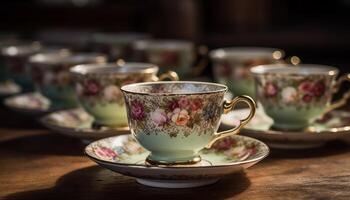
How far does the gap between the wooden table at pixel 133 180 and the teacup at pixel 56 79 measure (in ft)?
0.99

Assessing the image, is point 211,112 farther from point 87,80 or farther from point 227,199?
point 87,80

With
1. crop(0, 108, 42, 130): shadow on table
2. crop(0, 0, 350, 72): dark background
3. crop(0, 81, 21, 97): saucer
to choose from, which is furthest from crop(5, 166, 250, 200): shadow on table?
crop(0, 0, 350, 72): dark background

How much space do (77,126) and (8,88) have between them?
63cm

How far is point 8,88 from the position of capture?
6.17 ft

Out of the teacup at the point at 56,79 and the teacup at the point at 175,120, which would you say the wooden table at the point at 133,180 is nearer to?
the teacup at the point at 175,120

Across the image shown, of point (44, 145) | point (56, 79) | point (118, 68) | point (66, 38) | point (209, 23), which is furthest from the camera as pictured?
point (209, 23)

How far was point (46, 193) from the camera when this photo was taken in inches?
36.6

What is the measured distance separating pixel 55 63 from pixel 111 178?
60 centimetres

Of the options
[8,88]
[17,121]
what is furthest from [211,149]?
[8,88]

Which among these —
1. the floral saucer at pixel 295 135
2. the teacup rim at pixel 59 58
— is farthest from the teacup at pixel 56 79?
the floral saucer at pixel 295 135

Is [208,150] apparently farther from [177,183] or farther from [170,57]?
[170,57]

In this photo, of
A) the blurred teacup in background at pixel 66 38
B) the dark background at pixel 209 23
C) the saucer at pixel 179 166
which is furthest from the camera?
the dark background at pixel 209 23

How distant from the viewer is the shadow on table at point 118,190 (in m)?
0.91

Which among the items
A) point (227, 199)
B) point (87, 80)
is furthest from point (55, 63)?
point (227, 199)
